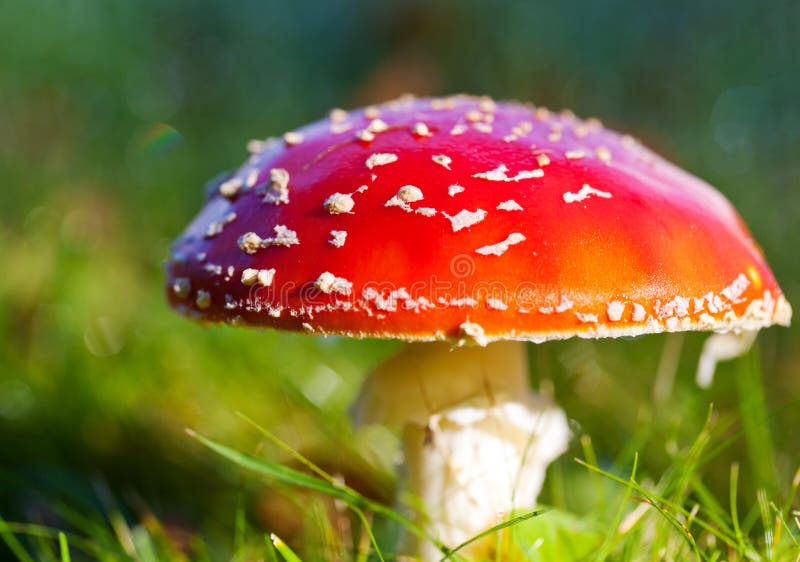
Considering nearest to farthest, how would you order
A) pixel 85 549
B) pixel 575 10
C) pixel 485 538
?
pixel 485 538, pixel 85 549, pixel 575 10

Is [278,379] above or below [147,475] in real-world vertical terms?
above

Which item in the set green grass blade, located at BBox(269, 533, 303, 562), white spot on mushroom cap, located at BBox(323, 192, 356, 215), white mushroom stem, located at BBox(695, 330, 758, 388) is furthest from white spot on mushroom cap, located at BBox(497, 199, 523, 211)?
white mushroom stem, located at BBox(695, 330, 758, 388)

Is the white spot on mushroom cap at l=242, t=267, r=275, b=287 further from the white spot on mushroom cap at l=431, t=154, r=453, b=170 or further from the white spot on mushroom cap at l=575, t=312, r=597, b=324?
the white spot on mushroom cap at l=575, t=312, r=597, b=324

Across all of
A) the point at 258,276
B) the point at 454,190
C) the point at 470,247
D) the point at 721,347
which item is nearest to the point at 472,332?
the point at 470,247

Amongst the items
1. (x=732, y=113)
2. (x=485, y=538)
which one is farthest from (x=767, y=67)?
(x=485, y=538)

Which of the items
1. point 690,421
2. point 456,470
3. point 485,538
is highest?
point 456,470

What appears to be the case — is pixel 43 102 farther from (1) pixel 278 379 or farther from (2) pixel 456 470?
(2) pixel 456 470

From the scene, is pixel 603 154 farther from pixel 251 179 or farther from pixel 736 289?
pixel 251 179

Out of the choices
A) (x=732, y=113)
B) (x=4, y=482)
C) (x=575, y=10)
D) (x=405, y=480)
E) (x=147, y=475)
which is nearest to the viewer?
(x=405, y=480)

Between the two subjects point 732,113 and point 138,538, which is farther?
point 732,113
